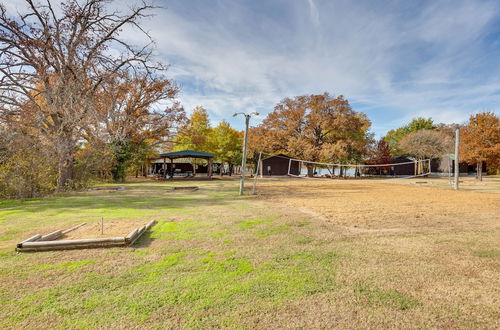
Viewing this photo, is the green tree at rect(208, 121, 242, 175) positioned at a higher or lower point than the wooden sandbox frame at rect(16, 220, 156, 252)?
higher

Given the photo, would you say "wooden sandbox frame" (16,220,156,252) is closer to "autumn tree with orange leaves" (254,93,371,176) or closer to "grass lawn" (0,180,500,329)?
"grass lawn" (0,180,500,329)

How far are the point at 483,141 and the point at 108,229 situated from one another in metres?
31.6

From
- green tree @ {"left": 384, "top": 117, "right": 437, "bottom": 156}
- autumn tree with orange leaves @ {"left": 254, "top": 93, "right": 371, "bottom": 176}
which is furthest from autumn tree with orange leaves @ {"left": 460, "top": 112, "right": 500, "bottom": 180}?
green tree @ {"left": 384, "top": 117, "right": 437, "bottom": 156}

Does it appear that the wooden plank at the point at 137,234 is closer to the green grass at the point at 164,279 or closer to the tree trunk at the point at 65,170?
the green grass at the point at 164,279

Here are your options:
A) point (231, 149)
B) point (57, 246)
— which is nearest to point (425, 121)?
point (231, 149)

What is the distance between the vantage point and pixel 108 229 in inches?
199

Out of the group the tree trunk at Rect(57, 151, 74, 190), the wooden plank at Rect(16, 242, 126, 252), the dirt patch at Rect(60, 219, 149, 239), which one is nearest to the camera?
the wooden plank at Rect(16, 242, 126, 252)

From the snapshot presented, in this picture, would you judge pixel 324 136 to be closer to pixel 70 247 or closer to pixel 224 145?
pixel 224 145

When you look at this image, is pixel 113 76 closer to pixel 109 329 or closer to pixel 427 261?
pixel 109 329

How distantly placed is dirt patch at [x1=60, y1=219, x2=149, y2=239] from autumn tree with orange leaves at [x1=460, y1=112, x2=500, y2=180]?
30.0 m

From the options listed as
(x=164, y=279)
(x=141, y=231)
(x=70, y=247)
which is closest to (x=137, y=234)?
(x=141, y=231)

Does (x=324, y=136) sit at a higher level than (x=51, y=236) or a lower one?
higher

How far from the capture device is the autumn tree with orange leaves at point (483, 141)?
72.9 ft

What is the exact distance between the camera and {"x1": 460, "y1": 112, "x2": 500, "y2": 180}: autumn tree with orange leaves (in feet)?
72.9
